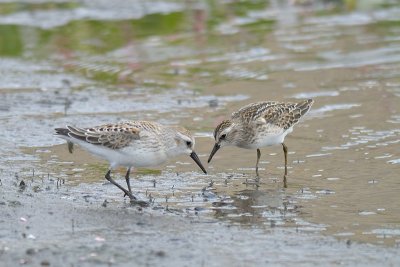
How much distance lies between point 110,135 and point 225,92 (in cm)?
590

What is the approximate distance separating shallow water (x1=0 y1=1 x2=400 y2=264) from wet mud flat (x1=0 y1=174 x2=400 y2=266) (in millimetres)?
399

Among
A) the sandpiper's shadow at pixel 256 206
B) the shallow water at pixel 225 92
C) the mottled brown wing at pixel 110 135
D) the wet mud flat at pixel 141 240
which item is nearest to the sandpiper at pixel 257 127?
the shallow water at pixel 225 92

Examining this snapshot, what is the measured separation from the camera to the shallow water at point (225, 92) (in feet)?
36.8

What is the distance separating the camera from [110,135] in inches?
429

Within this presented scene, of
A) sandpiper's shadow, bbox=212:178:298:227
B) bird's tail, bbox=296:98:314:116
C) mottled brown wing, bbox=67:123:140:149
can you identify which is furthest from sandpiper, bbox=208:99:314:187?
mottled brown wing, bbox=67:123:140:149

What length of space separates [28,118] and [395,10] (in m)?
9.91

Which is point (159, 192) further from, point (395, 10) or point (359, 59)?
point (395, 10)

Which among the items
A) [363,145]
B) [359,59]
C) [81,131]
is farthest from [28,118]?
[359,59]

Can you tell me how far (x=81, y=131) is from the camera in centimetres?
1098

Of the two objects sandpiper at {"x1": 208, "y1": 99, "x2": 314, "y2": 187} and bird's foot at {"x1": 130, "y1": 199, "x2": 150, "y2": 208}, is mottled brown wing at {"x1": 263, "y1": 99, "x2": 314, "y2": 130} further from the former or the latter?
bird's foot at {"x1": 130, "y1": 199, "x2": 150, "y2": 208}

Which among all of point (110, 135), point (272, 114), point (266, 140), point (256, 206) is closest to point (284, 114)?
point (272, 114)

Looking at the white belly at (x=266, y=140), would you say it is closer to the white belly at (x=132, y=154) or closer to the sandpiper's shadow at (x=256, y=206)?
the sandpiper's shadow at (x=256, y=206)

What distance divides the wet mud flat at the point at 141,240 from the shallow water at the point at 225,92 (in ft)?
1.31

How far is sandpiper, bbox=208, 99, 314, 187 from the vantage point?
1247 cm
